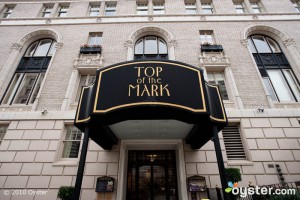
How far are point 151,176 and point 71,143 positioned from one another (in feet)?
15.8

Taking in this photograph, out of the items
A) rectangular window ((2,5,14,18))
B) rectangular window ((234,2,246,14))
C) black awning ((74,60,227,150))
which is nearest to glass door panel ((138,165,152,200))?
black awning ((74,60,227,150))

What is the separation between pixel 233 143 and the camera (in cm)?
900

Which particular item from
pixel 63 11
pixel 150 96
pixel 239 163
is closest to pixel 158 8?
pixel 63 11

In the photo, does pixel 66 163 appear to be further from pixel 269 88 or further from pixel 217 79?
pixel 269 88

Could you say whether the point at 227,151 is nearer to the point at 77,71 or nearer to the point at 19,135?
the point at 77,71

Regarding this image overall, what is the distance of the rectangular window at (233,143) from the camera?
873 centimetres

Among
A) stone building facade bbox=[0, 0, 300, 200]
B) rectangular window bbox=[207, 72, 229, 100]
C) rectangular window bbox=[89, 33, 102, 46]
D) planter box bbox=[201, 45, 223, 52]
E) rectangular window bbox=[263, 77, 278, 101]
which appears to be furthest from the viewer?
rectangular window bbox=[89, 33, 102, 46]

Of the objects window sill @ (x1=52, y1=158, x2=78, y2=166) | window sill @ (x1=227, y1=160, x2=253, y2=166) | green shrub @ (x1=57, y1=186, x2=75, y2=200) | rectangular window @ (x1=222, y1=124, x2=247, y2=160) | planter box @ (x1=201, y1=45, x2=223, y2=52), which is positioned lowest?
green shrub @ (x1=57, y1=186, x2=75, y2=200)

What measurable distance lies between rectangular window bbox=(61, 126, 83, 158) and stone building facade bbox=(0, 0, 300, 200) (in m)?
0.07

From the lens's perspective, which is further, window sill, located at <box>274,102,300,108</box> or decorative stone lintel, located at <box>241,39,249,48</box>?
decorative stone lintel, located at <box>241,39,249,48</box>

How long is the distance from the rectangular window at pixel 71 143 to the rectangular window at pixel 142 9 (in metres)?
11.2

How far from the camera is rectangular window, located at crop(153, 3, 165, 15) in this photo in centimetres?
1442

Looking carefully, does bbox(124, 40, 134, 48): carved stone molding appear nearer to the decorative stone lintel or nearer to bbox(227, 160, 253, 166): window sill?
the decorative stone lintel

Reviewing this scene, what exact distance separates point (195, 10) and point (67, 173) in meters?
15.4
